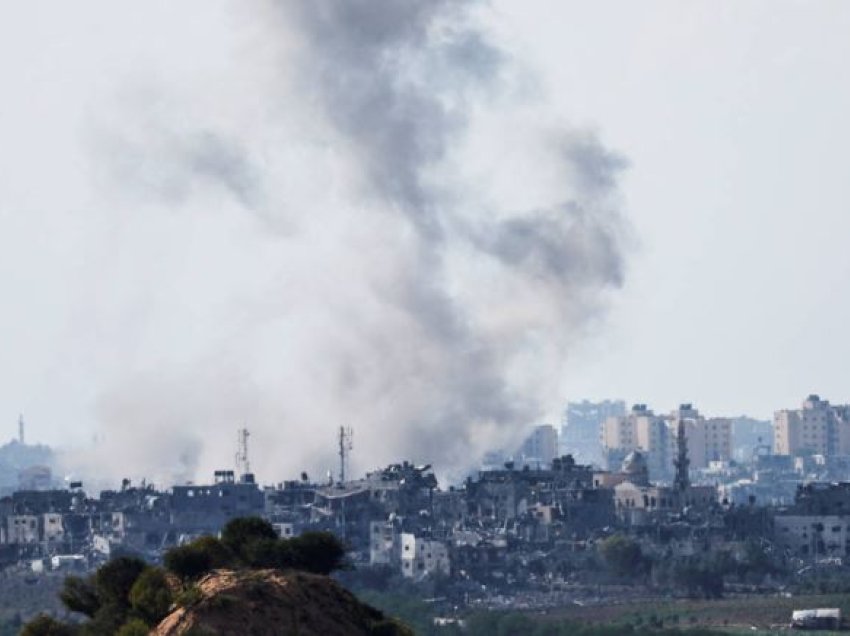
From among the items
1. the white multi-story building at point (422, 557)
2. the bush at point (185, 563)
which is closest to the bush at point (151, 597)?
the bush at point (185, 563)

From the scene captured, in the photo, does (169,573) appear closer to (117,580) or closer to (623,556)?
(117,580)

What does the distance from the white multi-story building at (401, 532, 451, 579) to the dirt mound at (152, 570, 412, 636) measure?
90072 millimetres

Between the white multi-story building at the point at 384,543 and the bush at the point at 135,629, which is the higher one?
the white multi-story building at the point at 384,543

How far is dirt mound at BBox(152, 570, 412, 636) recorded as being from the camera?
3575 cm

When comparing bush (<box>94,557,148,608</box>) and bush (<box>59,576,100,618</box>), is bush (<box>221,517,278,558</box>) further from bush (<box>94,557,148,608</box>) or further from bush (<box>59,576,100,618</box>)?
bush (<box>59,576,100,618</box>)

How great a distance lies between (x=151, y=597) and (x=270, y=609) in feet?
7.29

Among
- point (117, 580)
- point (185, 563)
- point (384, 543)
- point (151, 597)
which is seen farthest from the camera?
point (384, 543)

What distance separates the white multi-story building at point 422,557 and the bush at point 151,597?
89.2m

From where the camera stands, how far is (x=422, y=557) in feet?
440

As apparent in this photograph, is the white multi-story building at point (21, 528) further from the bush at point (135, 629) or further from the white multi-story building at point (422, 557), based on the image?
the bush at point (135, 629)

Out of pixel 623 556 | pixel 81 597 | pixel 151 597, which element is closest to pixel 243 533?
pixel 81 597

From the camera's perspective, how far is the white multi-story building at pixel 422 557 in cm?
13025

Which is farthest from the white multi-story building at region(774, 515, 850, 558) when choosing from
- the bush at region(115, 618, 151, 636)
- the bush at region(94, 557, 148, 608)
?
the bush at region(115, 618, 151, 636)

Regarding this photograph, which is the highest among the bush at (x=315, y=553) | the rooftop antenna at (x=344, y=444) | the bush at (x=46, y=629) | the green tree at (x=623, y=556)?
the rooftop antenna at (x=344, y=444)
